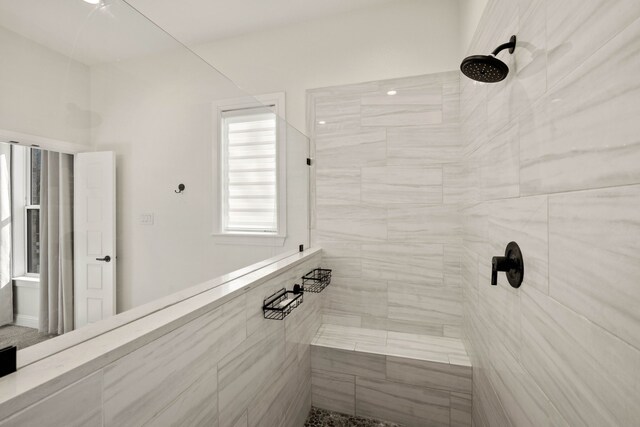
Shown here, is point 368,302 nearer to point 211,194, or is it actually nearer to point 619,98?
point 211,194

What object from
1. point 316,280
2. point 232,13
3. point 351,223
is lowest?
point 316,280

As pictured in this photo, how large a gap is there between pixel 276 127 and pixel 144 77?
99 centimetres

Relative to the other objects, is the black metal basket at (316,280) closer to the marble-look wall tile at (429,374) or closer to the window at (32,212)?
the marble-look wall tile at (429,374)

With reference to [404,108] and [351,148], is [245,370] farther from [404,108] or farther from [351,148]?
[404,108]

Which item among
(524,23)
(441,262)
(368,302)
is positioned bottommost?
(368,302)

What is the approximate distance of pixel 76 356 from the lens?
2.01 feet

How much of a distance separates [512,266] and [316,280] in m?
1.20

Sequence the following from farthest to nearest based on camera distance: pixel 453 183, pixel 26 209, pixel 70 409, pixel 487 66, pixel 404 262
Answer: pixel 404 262 < pixel 453 183 < pixel 487 66 < pixel 26 209 < pixel 70 409

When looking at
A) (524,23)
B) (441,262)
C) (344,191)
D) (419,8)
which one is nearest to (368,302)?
(441,262)

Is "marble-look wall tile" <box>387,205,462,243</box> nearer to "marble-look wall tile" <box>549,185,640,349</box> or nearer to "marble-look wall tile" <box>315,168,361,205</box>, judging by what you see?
"marble-look wall tile" <box>315,168,361,205</box>

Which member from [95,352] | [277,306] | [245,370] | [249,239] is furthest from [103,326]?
[249,239]

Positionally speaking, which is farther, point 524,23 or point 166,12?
point 166,12

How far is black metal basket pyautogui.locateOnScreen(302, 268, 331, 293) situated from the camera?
74.9 inches

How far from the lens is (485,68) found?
1061 millimetres
